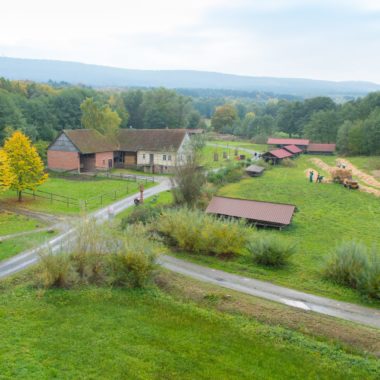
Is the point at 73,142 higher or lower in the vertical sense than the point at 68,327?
higher

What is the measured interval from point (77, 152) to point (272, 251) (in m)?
33.7

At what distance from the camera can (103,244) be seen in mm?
18297

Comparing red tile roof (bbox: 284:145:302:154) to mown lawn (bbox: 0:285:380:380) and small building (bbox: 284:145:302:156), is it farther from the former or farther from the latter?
mown lawn (bbox: 0:285:380:380)

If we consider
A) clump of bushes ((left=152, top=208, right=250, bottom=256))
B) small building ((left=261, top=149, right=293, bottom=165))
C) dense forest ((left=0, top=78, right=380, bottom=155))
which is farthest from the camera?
small building ((left=261, top=149, right=293, bottom=165))

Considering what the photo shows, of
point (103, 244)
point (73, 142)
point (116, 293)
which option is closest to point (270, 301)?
point (116, 293)

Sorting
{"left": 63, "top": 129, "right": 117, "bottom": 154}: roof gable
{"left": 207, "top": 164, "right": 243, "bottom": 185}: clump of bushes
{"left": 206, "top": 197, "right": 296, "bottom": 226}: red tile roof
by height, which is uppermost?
{"left": 63, "top": 129, "right": 117, "bottom": 154}: roof gable

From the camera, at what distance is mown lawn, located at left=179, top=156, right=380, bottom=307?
1920 cm

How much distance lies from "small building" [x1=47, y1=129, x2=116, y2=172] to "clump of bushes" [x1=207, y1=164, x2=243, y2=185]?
49.9ft

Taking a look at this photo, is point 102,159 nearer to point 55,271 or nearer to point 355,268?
point 55,271

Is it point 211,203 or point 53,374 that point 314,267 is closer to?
point 211,203

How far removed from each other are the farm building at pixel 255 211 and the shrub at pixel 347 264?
8689 mm

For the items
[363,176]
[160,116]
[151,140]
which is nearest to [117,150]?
[151,140]

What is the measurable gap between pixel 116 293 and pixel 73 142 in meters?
34.3

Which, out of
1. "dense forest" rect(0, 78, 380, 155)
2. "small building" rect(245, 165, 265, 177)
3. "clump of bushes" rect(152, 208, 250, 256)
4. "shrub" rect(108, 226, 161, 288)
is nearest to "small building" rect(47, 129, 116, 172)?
"dense forest" rect(0, 78, 380, 155)
